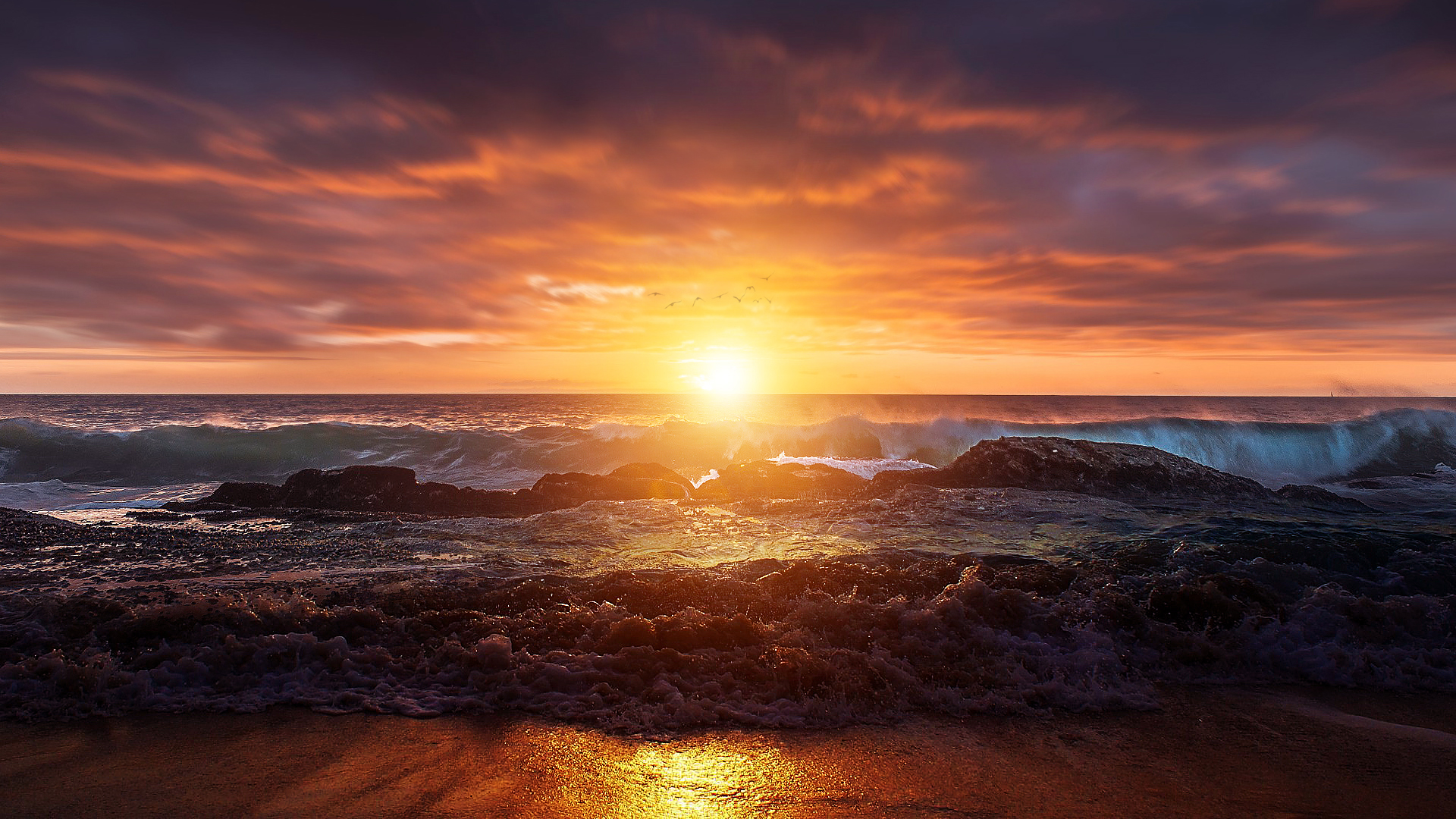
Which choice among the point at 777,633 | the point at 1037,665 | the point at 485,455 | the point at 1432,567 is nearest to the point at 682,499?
the point at 777,633

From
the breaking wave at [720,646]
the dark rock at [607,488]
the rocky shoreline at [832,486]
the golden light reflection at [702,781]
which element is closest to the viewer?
the golden light reflection at [702,781]

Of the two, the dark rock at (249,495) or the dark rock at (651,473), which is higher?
the dark rock at (651,473)

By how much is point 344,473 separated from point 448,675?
414 inches

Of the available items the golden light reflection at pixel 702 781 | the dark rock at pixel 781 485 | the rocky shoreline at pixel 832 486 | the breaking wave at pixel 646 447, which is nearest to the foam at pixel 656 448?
the breaking wave at pixel 646 447

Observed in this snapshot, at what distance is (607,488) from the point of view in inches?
534

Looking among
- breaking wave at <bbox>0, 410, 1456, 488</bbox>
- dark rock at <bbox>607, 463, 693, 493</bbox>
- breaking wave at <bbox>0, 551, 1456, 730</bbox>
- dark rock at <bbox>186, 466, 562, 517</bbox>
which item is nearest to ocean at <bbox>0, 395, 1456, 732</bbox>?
breaking wave at <bbox>0, 551, 1456, 730</bbox>

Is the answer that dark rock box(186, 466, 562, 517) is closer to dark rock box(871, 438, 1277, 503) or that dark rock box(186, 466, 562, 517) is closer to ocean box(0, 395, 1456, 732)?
ocean box(0, 395, 1456, 732)

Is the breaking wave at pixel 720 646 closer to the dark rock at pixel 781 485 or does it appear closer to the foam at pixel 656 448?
the dark rock at pixel 781 485

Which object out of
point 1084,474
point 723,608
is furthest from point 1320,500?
point 723,608

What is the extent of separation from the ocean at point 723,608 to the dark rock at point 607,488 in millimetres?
983

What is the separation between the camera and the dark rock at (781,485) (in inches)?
541

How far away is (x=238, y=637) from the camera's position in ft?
15.9

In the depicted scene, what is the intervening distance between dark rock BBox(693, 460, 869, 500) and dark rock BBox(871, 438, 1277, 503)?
2.31 feet

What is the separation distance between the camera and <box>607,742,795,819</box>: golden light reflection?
3150 millimetres
